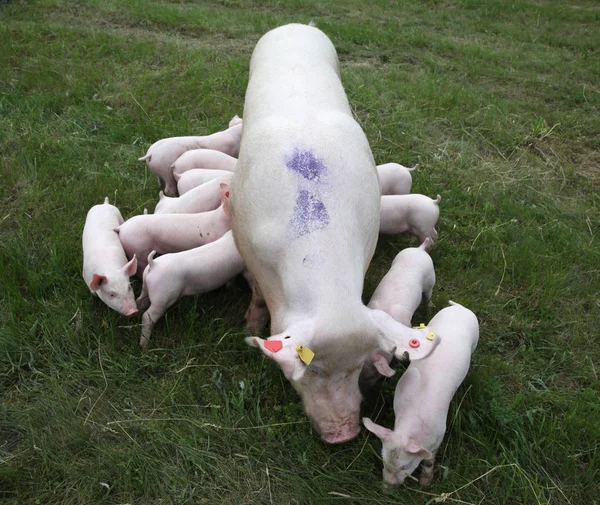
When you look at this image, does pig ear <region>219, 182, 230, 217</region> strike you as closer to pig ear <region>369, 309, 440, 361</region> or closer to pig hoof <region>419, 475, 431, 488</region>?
pig ear <region>369, 309, 440, 361</region>

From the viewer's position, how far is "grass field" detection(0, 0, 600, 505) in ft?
9.82

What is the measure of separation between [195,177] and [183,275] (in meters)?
1.26

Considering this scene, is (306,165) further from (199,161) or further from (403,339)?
(199,161)

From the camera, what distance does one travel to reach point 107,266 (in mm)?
3701

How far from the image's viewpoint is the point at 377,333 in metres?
2.78

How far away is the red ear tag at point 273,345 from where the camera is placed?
2.53 m

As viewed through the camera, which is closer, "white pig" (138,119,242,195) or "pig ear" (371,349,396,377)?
"pig ear" (371,349,396,377)

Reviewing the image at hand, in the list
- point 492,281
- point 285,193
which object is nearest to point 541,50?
point 492,281

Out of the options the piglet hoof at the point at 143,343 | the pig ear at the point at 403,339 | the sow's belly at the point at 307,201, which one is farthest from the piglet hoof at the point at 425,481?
the piglet hoof at the point at 143,343

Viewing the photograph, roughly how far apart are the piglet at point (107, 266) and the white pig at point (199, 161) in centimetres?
95

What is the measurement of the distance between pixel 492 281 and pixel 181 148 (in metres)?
2.84

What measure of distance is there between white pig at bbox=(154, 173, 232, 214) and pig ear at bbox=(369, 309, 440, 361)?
1.92m

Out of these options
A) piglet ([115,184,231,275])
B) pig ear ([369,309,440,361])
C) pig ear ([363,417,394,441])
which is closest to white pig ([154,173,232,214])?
piglet ([115,184,231,275])

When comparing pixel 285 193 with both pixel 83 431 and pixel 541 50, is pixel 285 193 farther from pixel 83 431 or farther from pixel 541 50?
pixel 541 50
